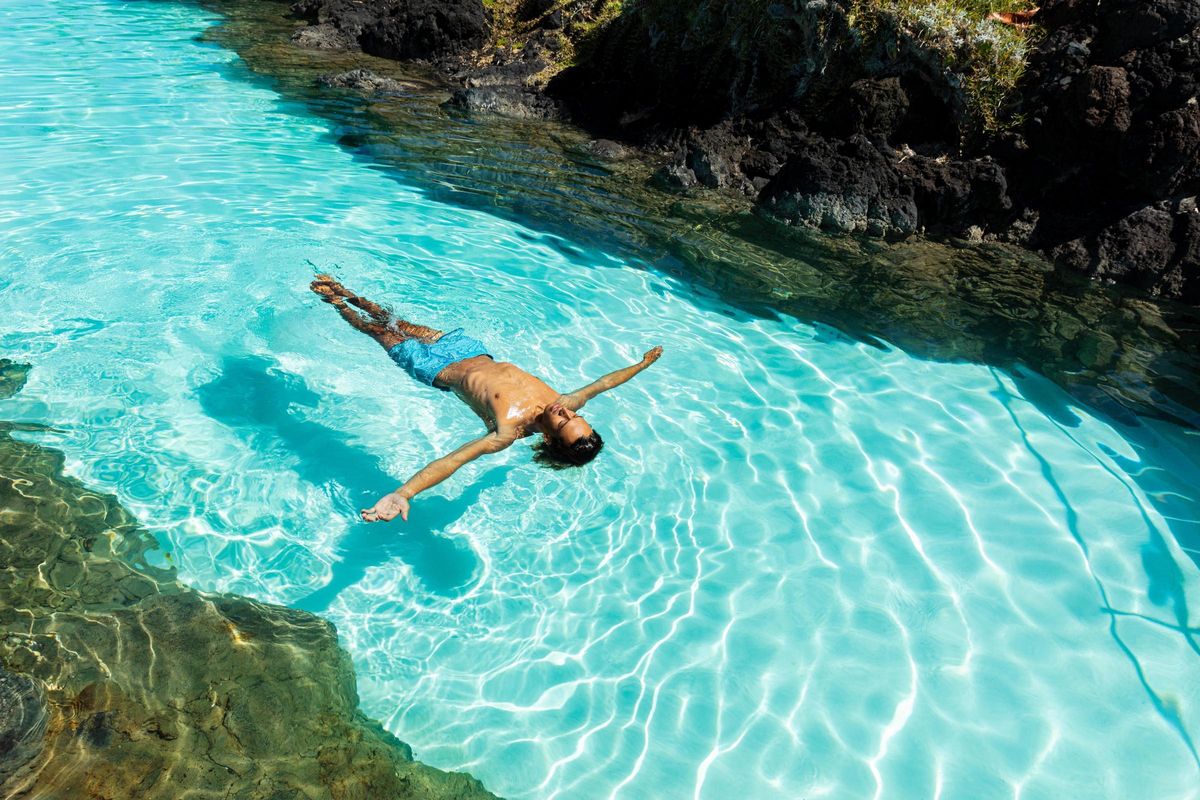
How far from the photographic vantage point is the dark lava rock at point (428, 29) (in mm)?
16984

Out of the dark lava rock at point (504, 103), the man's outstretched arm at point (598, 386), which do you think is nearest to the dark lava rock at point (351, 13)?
the dark lava rock at point (504, 103)

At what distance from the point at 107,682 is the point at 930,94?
11.6 metres

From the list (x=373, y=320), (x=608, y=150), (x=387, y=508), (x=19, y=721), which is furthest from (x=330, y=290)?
(x=608, y=150)

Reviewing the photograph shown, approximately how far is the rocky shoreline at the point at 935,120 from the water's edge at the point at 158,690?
830cm

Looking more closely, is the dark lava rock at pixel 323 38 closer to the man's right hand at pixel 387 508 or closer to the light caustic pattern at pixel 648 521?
the light caustic pattern at pixel 648 521

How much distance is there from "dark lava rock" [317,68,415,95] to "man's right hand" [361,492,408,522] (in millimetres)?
12565

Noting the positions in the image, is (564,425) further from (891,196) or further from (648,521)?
(891,196)

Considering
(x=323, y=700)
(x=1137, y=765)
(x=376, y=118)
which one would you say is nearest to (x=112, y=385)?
(x=323, y=700)

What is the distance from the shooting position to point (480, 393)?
5.57m

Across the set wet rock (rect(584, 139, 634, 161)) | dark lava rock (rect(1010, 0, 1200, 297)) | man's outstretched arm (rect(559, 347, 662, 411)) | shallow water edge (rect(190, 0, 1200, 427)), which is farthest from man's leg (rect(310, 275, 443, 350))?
dark lava rock (rect(1010, 0, 1200, 297))

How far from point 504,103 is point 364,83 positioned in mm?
2913

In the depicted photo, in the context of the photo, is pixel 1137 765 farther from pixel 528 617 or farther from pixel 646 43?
pixel 646 43

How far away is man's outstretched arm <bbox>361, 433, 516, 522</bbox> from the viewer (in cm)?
416

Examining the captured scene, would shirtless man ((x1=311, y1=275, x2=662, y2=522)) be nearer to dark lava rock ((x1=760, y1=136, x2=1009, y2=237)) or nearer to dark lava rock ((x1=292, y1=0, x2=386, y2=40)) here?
dark lava rock ((x1=760, y1=136, x2=1009, y2=237))
